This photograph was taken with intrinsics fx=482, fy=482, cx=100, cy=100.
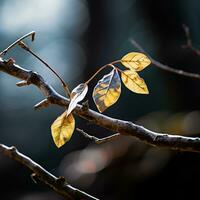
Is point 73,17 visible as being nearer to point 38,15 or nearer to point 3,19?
point 38,15

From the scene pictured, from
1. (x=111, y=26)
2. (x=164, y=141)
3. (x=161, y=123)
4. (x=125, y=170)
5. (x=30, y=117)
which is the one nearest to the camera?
(x=164, y=141)

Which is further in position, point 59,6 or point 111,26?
point 59,6

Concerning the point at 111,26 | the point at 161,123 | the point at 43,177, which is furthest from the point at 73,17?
the point at 43,177

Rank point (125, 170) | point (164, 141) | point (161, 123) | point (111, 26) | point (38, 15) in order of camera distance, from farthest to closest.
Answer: point (38, 15) → point (111, 26) → point (161, 123) → point (125, 170) → point (164, 141)

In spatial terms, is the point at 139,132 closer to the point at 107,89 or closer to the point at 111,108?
the point at 107,89

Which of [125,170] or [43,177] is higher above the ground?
[43,177]

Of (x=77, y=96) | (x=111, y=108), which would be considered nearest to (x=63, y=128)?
(x=77, y=96)

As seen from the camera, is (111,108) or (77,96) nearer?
(77,96)

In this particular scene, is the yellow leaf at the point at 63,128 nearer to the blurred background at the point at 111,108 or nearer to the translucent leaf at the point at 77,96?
the translucent leaf at the point at 77,96
